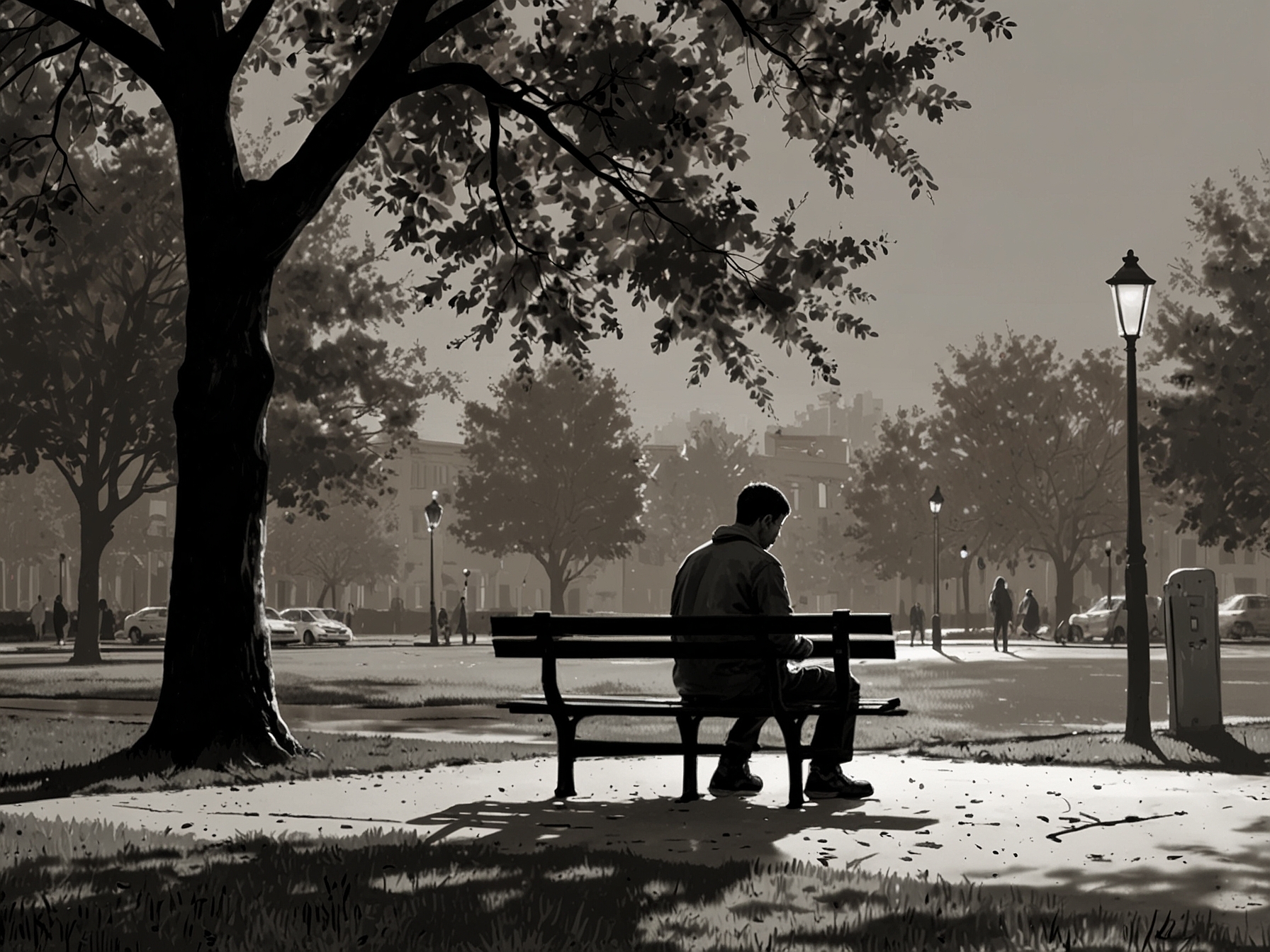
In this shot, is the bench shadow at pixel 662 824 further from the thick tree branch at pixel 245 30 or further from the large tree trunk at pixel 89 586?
the large tree trunk at pixel 89 586

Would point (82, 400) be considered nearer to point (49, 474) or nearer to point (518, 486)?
point (518, 486)

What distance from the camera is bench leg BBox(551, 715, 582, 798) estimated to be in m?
9.13

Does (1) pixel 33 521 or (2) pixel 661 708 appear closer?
(2) pixel 661 708

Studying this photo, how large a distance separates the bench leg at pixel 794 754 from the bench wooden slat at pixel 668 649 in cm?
37

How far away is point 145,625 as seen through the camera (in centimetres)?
6028

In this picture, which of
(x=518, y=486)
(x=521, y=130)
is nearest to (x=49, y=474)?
(x=518, y=486)

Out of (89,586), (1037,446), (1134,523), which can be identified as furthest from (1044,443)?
(1134,523)

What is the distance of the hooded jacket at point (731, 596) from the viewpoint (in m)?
8.74

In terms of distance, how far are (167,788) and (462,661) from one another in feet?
90.4

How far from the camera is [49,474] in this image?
79062 mm

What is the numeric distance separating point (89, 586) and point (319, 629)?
79.5ft

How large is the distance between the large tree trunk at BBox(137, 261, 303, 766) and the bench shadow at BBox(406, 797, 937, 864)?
2.99 m

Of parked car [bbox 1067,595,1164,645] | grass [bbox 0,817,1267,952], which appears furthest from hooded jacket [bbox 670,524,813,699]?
parked car [bbox 1067,595,1164,645]

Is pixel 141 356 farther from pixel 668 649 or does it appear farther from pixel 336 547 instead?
pixel 336 547
